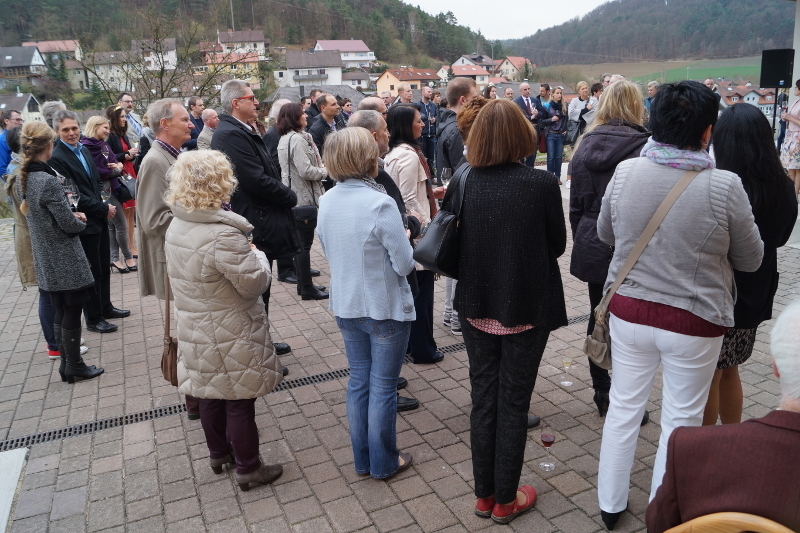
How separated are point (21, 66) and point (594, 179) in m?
67.2

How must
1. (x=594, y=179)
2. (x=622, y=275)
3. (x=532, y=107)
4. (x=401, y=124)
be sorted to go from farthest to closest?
(x=532, y=107) < (x=401, y=124) < (x=594, y=179) < (x=622, y=275)

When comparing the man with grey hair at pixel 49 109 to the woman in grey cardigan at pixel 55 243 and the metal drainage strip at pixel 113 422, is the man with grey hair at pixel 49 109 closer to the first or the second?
the woman in grey cardigan at pixel 55 243

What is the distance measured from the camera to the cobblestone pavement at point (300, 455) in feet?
9.81

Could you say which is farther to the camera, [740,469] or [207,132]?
[207,132]

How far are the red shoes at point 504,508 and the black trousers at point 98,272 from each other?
3.90 m

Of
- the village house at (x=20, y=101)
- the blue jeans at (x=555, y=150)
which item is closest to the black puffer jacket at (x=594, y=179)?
the blue jeans at (x=555, y=150)

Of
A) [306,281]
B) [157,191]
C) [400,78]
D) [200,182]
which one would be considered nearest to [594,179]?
[200,182]

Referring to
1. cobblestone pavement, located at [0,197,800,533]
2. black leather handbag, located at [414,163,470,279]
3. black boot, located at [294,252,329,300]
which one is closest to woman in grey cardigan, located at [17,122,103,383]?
cobblestone pavement, located at [0,197,800,533]

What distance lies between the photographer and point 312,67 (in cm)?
8962

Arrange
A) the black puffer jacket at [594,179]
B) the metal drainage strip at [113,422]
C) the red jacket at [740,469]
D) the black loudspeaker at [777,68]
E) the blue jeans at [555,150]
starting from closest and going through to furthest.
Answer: the red jacket at [740,469], the black puffer jacket at [594,179], the metal drainage strip at [113,422], the black loudspeaker at [777,68], the blue jeans at [555,150]

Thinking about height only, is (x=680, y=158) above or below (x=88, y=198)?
above

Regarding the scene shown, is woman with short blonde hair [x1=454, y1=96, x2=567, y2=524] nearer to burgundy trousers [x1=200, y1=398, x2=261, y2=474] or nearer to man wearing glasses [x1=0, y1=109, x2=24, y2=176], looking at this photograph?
burgundy trousers [x1=200, y1=398, x2=261, y2=474]

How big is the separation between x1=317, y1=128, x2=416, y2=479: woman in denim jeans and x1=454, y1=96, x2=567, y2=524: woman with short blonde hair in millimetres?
344

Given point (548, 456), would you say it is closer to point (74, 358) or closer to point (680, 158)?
point (680, 158)
